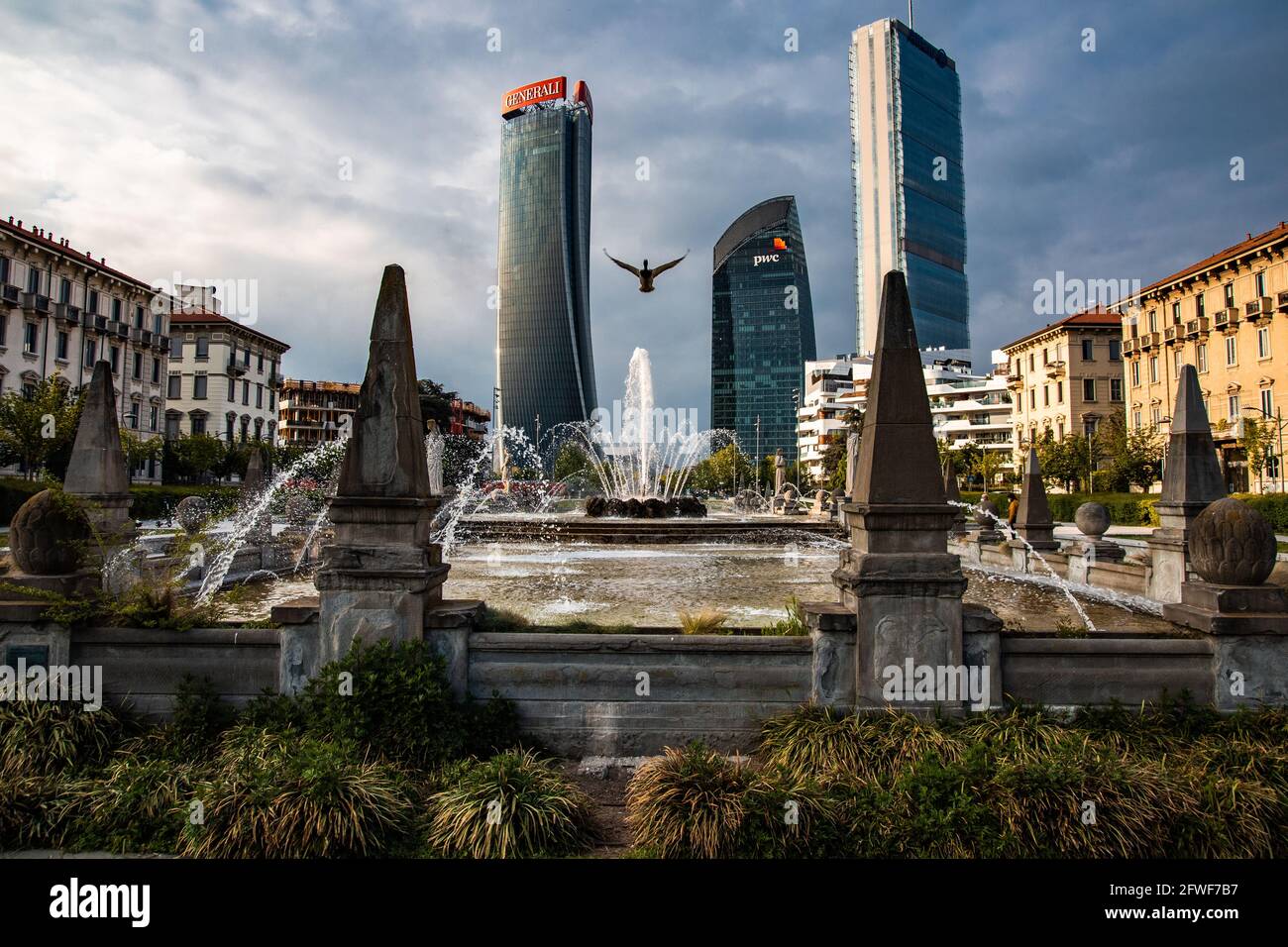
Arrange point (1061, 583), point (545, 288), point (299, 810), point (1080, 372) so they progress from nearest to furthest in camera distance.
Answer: point (299, 810), point (1061, 583), point (1080, 372), point (545, 288)

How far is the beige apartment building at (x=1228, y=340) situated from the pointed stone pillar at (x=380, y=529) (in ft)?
162

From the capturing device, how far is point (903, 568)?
18.7ft

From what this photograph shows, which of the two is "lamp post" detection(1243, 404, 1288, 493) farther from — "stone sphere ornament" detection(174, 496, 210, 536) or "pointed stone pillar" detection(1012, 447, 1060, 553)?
"stone sphere ornament" detection(174, 496, 210, 536)

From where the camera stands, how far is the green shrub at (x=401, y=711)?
17.5 feet

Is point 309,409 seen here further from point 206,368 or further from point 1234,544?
point 1234,544

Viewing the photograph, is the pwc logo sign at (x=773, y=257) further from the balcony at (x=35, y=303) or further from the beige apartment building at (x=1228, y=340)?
the balcony at (x=35, y=303)

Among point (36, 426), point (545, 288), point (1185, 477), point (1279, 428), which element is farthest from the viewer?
point (545, 288)

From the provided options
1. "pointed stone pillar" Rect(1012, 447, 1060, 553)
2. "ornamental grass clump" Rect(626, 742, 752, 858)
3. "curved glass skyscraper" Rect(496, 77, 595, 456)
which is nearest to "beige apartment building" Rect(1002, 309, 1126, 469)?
"pointed stone pillar" Rect(1012, 447, 1060, 553)

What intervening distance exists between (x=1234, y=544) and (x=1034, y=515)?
11.5m

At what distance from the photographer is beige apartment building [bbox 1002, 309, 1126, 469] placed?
65.4 metres

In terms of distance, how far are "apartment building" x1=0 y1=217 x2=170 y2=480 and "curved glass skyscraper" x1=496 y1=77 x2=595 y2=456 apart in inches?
3129

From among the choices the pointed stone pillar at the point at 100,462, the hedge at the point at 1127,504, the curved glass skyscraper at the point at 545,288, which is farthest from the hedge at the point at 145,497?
the curved glass skyscraper at the point at 545,288

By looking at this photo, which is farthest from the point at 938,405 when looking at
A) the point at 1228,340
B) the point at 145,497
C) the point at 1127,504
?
the point at 145,497

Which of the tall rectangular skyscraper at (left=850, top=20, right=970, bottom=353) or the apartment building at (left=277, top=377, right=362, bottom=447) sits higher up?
the tall rectangular skyscraper at (left=850, top=20, right=970, bottom=353)
